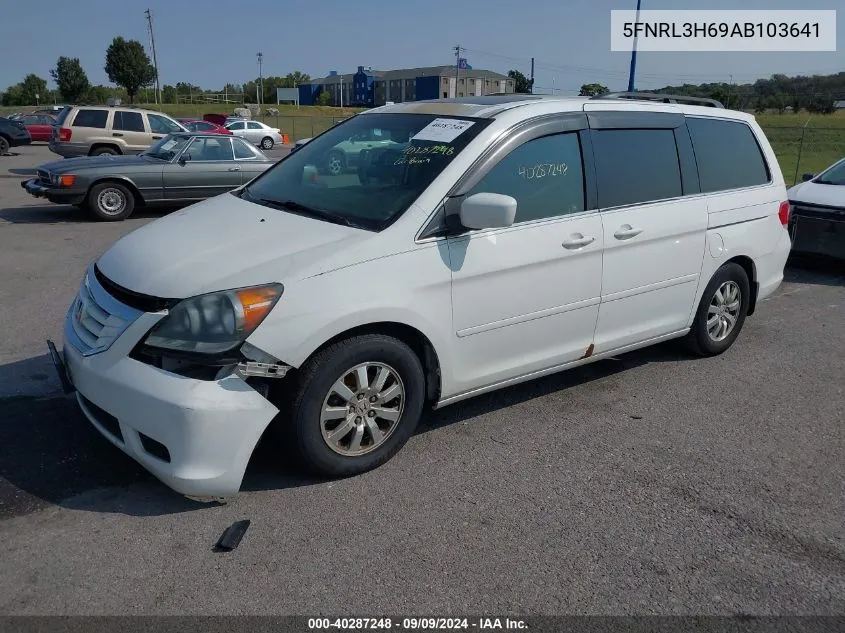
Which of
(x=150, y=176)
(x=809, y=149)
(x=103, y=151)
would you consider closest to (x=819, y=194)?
(x=150, y=176)

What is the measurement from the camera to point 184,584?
2928 mm

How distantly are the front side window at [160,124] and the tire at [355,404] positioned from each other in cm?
1650

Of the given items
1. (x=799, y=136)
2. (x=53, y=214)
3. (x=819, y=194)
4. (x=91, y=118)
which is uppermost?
(x=91, y=118)

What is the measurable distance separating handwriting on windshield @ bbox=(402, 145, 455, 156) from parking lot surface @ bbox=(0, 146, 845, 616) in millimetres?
1583

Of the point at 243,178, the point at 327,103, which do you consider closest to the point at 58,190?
the point at 243,178

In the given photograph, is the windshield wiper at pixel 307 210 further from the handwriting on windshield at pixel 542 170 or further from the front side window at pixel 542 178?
the handwriting on windshield at pixel 542 170

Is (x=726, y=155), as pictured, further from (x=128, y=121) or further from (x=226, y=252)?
(x=128, y=121)

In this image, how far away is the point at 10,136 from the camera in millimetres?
26766

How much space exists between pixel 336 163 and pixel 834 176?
25.5 ft

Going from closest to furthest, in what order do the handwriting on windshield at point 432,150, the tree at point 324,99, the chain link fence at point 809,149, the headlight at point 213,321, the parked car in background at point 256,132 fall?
the headlight at point 213,321 → the handwriting on windshield at point 432,150 → the chain link fence at point 809,149 → the parked car in background at point 256,132 → the tree at point 324,99

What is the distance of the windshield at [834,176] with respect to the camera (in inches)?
372

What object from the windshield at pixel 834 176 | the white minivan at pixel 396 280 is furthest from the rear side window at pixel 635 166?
the windshield at pixel 834 176

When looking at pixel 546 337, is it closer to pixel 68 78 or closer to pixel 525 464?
pixel 525 464

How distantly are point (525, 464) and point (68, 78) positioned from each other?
86417mm
